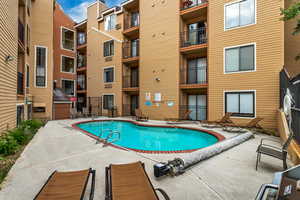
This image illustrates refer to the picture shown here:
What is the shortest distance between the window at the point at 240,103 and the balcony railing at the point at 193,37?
4.95 metres

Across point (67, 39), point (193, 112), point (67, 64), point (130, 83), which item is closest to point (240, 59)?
point (193, 112)

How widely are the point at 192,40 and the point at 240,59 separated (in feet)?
14.0

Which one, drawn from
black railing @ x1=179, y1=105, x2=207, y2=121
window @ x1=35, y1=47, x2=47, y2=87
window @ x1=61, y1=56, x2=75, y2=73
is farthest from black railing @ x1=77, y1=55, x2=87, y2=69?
black railing @ x1=179, y1=105, x2=207, y2=121

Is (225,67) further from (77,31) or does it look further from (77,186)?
(77,31)

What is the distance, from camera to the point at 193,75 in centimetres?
1240

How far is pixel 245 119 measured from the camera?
919cm

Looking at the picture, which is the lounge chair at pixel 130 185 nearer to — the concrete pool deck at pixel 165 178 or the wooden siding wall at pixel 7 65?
the concrete pool deck at pixel 165 178

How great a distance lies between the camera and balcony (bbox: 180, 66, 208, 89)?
11.7 metres

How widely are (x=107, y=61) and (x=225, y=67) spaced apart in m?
12.6

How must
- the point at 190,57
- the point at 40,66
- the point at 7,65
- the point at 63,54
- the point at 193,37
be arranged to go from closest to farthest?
the point at 7,65 → the point at 193,37 → the point at 40,66 → the point at 190,57 → the point at 63,54

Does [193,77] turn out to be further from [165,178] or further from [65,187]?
[65,187]

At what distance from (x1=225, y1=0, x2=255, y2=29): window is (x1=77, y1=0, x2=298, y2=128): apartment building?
55 mm

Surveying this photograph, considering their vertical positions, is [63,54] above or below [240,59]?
above

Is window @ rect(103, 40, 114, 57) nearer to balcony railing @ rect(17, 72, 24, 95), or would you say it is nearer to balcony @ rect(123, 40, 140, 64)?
balcony @ rect(123, 40, 140, 64)
